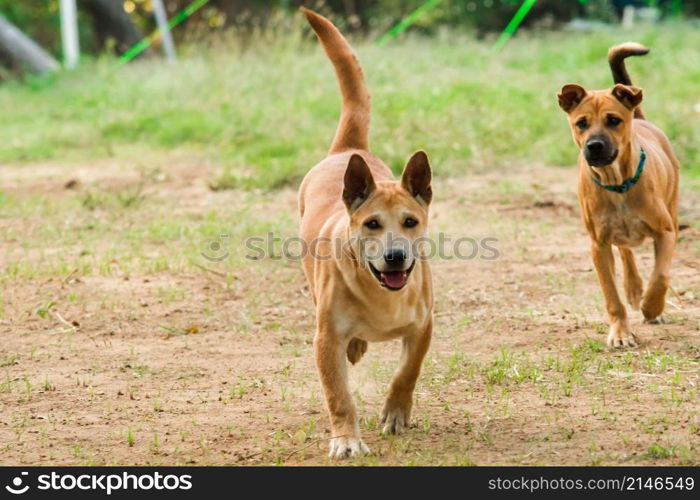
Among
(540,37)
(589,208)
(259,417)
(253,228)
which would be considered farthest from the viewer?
(540,37)

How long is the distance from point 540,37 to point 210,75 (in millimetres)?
7025

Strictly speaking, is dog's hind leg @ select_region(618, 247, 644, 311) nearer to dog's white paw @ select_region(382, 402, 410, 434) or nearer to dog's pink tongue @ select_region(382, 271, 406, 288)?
dog's white paw @ select_region(382, 402, 410, 434)

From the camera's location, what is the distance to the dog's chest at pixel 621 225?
249 inches

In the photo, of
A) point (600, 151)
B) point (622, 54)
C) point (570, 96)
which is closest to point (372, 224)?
point (600, 151)

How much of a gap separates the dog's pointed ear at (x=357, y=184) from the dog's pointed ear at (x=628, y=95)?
2095mm

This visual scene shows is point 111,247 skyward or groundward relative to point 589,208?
groundward

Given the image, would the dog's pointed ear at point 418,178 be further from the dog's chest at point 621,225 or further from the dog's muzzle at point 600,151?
the dog's chest at point 621,225

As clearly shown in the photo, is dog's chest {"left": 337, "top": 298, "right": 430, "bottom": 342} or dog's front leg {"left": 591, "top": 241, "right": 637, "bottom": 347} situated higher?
dog's chest {"left": 337, "top": 298, "right": 430, "bottom": 342}

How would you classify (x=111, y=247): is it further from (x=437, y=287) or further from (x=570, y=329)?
(x=570, y=329)

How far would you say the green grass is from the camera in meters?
11.9

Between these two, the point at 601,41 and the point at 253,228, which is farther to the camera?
the point at 601,41

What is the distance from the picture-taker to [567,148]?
38.8 ft

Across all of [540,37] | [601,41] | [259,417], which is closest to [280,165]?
[259,417]
